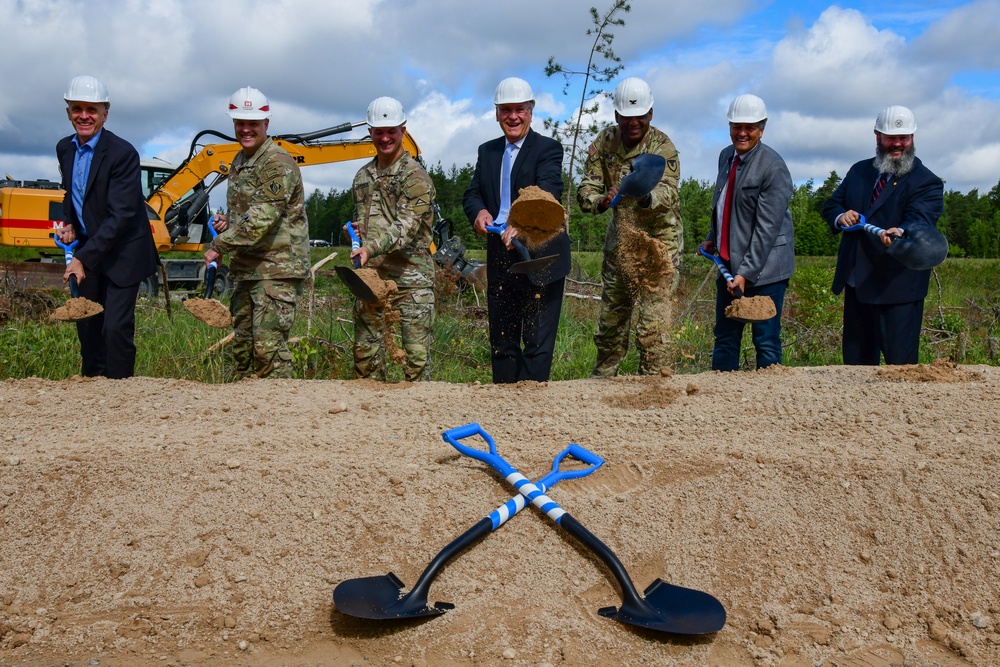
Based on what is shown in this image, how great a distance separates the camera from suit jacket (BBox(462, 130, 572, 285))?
15.2 ft

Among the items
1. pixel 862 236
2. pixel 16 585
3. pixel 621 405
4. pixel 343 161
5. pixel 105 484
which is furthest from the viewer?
pixel 343 161

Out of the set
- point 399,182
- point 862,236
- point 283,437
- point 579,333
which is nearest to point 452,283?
point 579,333

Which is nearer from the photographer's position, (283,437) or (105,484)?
(105,484)

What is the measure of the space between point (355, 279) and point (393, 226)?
0.41m

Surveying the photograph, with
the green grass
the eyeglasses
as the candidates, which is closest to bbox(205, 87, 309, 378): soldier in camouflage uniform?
the green grass

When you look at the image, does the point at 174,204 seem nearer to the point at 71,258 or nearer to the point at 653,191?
the point at 71,258

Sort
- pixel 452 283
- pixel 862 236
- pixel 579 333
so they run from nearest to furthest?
1. pixel 862 236
2. pixel 579 333
3. pixel 452 283

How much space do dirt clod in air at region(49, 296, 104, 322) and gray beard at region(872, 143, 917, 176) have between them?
4.60 m

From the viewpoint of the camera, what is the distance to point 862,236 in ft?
15.3

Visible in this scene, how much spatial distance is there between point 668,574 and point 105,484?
207 cm

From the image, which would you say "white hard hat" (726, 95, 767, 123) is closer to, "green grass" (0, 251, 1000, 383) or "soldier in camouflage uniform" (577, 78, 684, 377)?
"soldier in camouflage uniform" (577, 78, 684, 377)

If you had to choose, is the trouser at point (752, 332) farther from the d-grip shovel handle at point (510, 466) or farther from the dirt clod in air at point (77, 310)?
the dirt clod in air at point (77, 310)

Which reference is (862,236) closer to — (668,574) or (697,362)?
(697,362)

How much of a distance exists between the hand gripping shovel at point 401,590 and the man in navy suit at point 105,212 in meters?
2.86
